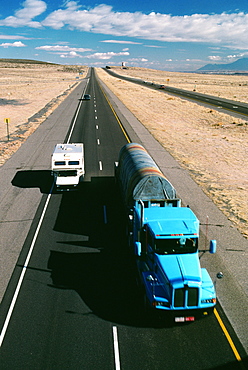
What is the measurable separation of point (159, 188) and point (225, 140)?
2708cm

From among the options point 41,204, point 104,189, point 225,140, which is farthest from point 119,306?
point 225,140

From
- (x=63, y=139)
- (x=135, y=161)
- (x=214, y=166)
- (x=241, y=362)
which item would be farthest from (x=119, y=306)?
(x=63, y=139)

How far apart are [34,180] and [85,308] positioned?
15027 millimetres

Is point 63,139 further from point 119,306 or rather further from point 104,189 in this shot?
point 119,306

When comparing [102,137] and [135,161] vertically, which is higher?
[135,161]

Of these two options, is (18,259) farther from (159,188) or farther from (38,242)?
(159,188)

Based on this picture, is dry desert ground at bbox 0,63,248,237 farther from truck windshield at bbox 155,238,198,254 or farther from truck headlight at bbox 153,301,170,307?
truck headlight at bbox 153,301,170,307

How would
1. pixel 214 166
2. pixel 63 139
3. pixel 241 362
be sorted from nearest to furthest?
1. pixel 241 362
2. pixel 214 166
3. pixel 63 139

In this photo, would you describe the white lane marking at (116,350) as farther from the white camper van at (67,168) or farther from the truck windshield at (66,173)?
the truck windshield at (66,173)

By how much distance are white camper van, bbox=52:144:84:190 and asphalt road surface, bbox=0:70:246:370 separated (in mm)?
1040

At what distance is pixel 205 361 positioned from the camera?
31.6 feet

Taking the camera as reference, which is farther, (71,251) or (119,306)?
(71,251)

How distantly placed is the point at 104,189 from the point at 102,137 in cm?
1705

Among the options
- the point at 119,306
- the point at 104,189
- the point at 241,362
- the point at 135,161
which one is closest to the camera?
the point at 241,362
